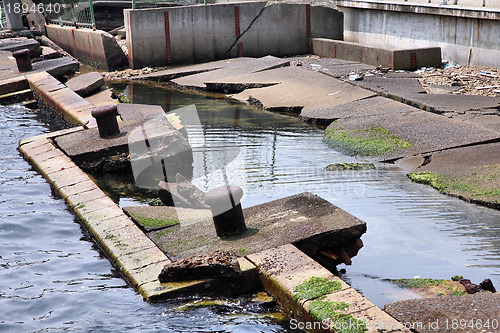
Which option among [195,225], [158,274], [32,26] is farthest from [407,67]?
[32,26]

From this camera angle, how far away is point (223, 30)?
1627 cm

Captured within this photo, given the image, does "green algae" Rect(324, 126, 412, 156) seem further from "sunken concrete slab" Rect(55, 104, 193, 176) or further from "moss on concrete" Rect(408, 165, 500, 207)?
"sunken concrete slab" Rect(55, 104, 193, 176)

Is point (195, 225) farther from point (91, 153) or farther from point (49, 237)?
point (91, 153)

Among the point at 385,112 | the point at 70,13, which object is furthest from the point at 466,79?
the point at 70,13

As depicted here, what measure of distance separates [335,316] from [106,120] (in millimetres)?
5280

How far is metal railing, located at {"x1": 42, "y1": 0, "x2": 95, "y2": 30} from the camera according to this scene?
18323 mm

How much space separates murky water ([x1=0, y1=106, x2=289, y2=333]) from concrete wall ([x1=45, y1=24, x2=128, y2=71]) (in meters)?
10.7

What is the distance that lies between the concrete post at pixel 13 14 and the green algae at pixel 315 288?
17.1 meters

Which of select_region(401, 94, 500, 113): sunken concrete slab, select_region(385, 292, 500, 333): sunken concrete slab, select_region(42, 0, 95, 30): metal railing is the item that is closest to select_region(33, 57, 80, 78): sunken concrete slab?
select_region(42, 0, 95, 30): metal railing

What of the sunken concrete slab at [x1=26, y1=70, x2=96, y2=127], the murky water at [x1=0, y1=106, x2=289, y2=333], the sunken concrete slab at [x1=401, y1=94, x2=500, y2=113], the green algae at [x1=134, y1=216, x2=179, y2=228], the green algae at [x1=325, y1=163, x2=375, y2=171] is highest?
the sunken concrete slab at [x1=26, y1=70, x2=96, y2=127]

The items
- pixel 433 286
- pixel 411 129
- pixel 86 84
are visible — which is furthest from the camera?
pixel 86 84

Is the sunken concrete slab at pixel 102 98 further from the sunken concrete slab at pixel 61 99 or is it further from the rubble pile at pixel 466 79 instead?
the rubble pile at pixel 466 79

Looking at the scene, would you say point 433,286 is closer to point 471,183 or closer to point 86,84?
point 471,183

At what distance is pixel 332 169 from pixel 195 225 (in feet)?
8.43
